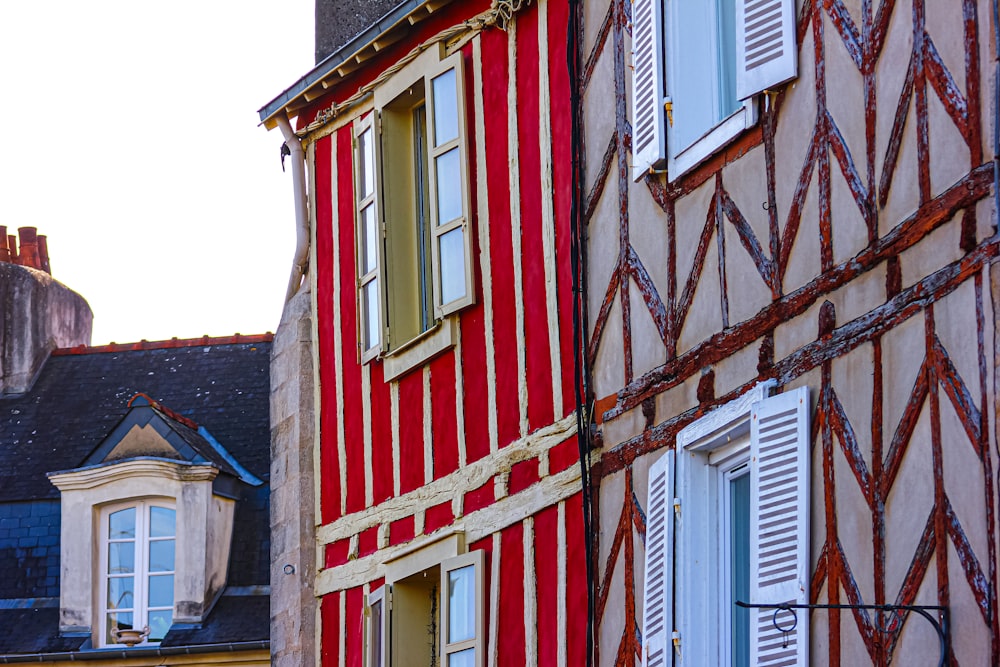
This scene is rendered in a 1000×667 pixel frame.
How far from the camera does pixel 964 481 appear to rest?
5.05 metres

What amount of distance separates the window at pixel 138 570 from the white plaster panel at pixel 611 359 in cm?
741

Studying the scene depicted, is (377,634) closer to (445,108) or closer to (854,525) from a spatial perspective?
(445,108)

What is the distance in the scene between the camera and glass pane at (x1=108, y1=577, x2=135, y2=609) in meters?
14.4

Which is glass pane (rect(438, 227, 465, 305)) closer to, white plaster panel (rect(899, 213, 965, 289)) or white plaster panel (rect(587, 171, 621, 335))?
white plaster panel (rect(587, 171, 621, 335))

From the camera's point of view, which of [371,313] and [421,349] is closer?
[421,349]

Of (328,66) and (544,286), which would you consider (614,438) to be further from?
(328,66)

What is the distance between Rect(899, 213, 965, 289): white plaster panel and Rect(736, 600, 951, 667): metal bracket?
889 millimetres

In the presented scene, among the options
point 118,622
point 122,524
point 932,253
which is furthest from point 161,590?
point 932,253

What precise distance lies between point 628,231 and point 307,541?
3.56m

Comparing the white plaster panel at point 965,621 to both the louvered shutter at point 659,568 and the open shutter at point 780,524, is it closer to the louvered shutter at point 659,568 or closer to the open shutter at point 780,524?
the open shutter at point 780,524

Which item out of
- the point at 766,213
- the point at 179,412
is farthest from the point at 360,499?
the point at 179,412

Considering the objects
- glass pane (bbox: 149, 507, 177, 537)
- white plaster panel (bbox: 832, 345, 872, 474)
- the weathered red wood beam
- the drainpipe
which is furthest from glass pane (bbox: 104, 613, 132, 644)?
white plaster panel (bbox: 832, 345, 872, 474)

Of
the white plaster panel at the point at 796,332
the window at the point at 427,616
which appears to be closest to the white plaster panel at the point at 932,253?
the white plaster panel at the point at 796,332

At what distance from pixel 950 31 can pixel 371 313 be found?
4891mm
